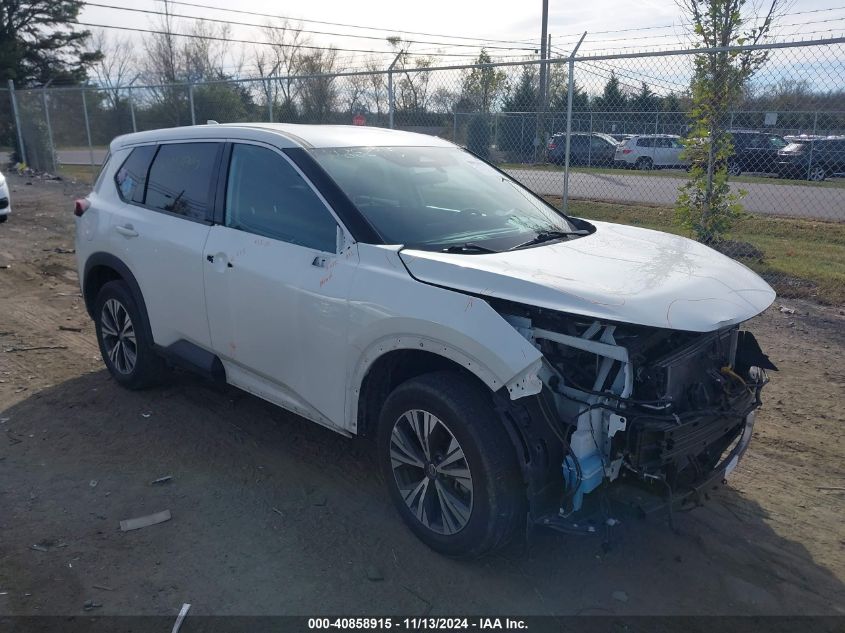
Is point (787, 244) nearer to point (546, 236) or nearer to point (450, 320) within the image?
point (546, 236)

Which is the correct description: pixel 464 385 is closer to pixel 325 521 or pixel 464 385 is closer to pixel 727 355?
pixel 325 521

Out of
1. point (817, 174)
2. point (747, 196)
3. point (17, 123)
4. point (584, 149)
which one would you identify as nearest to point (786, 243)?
point (747, 196)

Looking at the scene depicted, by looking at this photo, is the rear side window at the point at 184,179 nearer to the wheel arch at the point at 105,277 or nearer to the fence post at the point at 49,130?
the wheel arch at the point at 105,277

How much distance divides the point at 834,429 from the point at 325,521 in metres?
3.35

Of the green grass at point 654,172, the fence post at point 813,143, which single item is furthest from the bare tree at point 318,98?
the fence post at point 813,143

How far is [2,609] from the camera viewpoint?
3.11m

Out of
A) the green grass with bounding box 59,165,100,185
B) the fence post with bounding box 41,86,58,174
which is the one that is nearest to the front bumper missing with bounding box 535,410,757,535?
the green grass with bounding box 59,165,100,185

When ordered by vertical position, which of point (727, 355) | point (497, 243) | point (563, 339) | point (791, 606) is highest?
point (497, 243)

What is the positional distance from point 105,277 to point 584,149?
24.3ft

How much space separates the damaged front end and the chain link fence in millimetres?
5181

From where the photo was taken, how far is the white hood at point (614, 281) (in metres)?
2.96

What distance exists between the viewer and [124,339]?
5406 mm

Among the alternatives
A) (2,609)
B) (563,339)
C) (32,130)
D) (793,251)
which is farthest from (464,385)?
(32,130)

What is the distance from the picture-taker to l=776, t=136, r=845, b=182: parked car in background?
11.6 m
